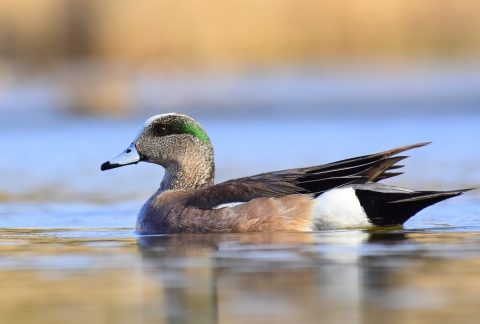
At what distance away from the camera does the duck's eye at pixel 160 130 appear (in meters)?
7.56

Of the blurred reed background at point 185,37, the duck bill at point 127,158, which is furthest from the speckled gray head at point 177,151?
the blurred reed background at point 185,37

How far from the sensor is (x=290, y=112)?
18.9 metres

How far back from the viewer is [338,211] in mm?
6535

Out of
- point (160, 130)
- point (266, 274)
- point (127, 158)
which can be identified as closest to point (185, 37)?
point (160, 130)

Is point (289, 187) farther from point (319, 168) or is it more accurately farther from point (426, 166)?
point (426, 166)

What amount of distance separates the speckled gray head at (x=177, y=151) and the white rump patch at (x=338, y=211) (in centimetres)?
121

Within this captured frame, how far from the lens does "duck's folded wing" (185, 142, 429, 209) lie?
21.6 feet

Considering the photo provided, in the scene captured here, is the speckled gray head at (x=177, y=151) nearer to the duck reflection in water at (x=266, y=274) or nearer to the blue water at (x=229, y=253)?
the blue water at (x=229, y=253)

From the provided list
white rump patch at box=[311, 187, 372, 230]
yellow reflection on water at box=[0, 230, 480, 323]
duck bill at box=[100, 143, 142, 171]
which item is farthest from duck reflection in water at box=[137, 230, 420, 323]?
duck bill at box=[100, 143, 142, 171]

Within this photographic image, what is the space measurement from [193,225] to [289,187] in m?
0.66

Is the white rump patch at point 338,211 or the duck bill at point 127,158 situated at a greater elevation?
the duck bill at point 127,158

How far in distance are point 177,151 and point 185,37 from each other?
14721 mm

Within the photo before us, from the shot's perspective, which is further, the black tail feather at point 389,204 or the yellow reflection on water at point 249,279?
the black tail feather at point 389,204

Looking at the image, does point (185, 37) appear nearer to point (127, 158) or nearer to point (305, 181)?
point (127, 158)
